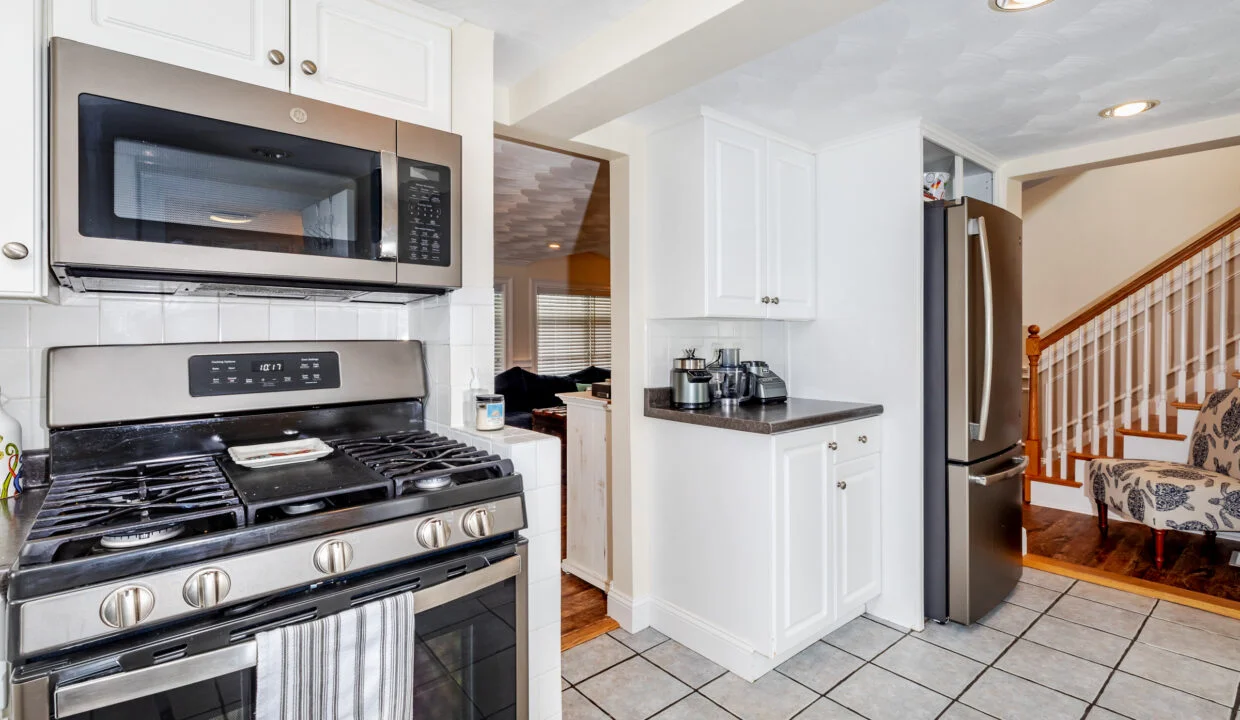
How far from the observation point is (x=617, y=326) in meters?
2.63

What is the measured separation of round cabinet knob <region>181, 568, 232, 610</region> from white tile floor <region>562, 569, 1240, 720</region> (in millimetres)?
1305

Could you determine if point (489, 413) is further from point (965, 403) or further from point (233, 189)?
point (965, 403)

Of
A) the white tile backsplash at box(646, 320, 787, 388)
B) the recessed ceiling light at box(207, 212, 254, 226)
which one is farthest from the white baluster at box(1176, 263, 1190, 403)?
the recessed ceiling light at box(207, 212, 254, 226)

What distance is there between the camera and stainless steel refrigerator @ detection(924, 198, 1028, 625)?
96.0 inches

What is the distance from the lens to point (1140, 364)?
3.96m

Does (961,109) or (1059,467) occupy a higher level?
(961,109)

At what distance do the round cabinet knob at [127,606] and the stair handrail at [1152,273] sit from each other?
500 centimetres

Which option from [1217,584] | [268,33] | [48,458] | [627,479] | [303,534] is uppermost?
[268,33]

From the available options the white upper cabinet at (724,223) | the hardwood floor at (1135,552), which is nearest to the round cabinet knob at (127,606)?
the white upper cabinet at (724,223)

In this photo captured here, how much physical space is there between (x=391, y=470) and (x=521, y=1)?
125 cm

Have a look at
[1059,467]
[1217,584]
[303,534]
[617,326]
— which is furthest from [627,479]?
[1059,467]

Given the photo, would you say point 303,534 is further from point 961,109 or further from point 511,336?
point 511,336

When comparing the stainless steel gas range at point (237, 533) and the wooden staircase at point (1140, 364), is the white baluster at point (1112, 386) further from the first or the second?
the stainless steel gas range at point (237, 533)

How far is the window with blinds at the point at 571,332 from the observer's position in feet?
22.4
